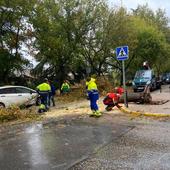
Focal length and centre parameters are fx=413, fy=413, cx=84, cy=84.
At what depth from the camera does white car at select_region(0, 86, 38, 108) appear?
25.0 m

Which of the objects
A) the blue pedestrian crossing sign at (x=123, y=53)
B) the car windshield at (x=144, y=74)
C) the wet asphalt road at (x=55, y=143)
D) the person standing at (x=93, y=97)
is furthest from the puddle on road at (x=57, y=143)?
the car windshield at (x=144, y=74)

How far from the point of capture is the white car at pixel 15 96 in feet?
81.9

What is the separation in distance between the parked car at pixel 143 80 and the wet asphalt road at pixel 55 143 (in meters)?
23.6

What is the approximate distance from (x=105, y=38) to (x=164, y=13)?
27.7 meters

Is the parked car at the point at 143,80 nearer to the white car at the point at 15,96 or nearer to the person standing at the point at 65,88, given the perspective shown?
the person standing at the point at 65,88

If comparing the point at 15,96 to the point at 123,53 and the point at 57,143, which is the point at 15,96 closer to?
the point at 123,53

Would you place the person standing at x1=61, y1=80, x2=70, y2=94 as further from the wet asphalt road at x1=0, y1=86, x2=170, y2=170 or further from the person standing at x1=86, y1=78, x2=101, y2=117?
the wet asphalt road at x1=0, y1=86, x2=170, y2=170

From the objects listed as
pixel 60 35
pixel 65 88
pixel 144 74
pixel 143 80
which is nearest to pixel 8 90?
pixel 65 88

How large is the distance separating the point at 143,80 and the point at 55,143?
28.7m

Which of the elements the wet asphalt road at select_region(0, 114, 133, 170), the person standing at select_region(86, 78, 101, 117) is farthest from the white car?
the wet asphalt road at select_region(0, 114, 133, 170)

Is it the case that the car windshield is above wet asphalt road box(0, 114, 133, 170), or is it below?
above

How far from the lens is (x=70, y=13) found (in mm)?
39031

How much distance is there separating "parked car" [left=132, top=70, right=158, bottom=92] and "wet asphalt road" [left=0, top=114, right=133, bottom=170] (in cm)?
2355

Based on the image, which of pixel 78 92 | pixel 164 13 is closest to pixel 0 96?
pixel 78 92
